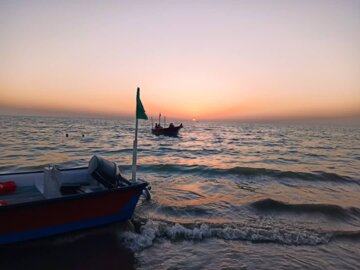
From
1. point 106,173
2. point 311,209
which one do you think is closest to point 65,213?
point 106,173

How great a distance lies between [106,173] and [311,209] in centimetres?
728

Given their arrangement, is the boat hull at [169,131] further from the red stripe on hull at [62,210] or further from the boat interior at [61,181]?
the red stripe on hull at [62,210]

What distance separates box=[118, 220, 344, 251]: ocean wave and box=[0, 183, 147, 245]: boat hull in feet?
2.44

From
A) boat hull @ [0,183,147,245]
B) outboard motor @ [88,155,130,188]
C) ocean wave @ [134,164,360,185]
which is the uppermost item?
outboard motor @ [88,155,130,188]

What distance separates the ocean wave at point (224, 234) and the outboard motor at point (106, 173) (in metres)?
1.34

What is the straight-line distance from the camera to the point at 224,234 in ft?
24.2

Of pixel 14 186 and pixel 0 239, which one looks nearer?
pixel 0 239

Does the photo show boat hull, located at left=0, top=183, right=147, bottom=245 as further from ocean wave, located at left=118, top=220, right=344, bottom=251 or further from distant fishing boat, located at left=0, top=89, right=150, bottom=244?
ocean wave, located at left=118, top=220, right=344, bottom=251

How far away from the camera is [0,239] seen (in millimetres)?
5758

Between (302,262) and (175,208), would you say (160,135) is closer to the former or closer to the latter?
(175,208)

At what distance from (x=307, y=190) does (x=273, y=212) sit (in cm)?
420

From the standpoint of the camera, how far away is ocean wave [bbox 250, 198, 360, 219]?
9414 mm

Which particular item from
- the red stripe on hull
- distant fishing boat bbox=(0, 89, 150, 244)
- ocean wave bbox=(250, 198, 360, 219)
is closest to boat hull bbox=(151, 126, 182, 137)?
ocean wave bbox=(250, 198, 360, 219)

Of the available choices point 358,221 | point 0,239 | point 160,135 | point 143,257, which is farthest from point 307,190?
point 160,135
